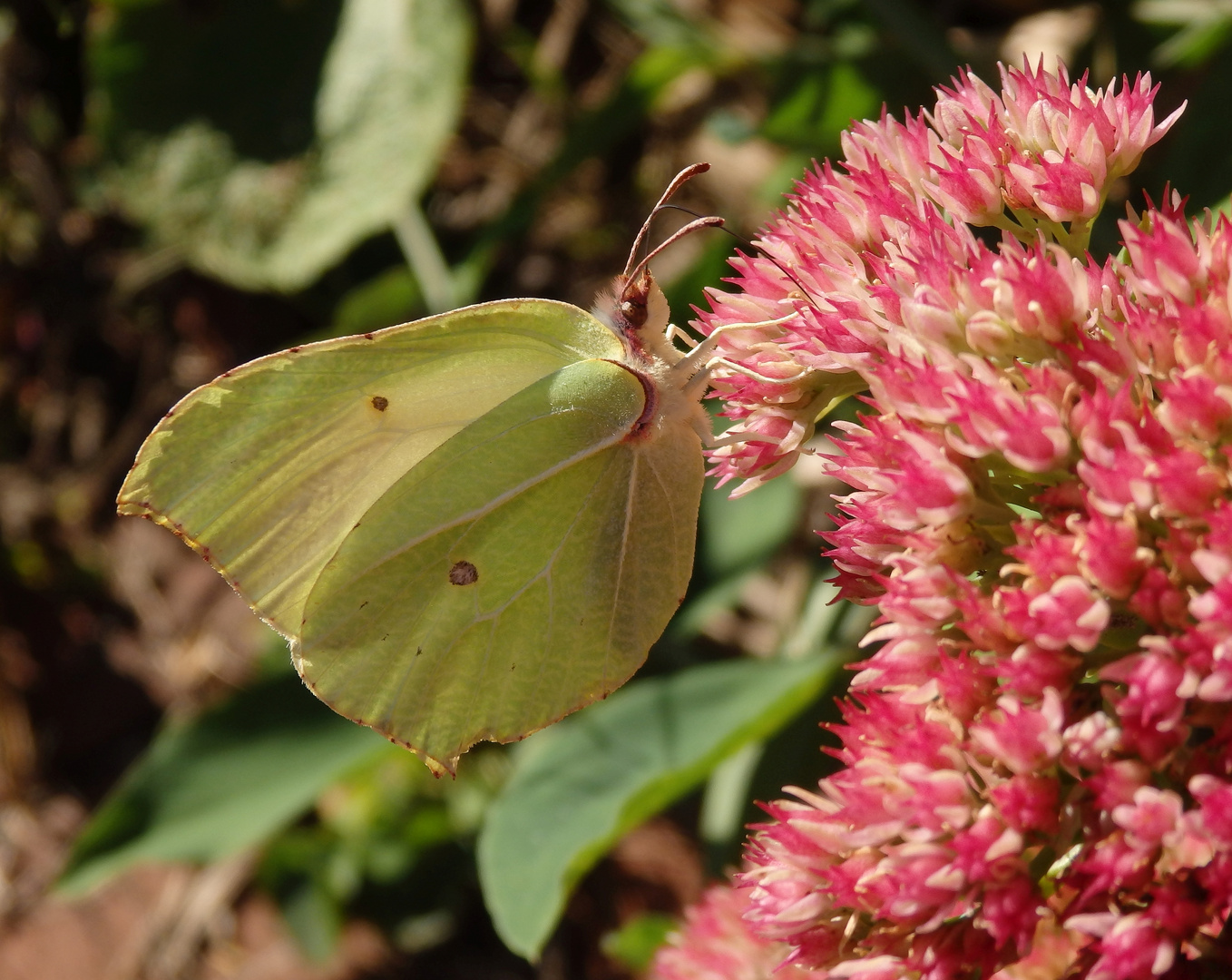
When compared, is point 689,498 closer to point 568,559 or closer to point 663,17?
point 568,559

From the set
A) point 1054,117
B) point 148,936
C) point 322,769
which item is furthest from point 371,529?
point 148,936

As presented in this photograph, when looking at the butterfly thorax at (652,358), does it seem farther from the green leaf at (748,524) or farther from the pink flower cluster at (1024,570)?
the green leaf at (748,524)

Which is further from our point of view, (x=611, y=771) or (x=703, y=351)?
(x=611, y=771)

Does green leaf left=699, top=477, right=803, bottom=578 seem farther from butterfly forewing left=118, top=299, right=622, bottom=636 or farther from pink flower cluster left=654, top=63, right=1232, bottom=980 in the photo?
pink flower cluster left=654, top=63, right=1232, bottom=980

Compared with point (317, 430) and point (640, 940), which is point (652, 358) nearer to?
point (317, 430)

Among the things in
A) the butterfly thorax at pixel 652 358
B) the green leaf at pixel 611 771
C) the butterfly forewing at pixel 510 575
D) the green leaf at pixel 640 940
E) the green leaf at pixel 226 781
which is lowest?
the green leaf at pixel 640 940

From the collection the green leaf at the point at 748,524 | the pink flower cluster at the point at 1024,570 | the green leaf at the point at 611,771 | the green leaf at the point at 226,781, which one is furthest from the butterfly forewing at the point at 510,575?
the green leaf at the point at 748,524

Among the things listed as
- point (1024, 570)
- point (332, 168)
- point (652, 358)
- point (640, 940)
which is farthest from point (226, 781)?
point (1024, 570)
